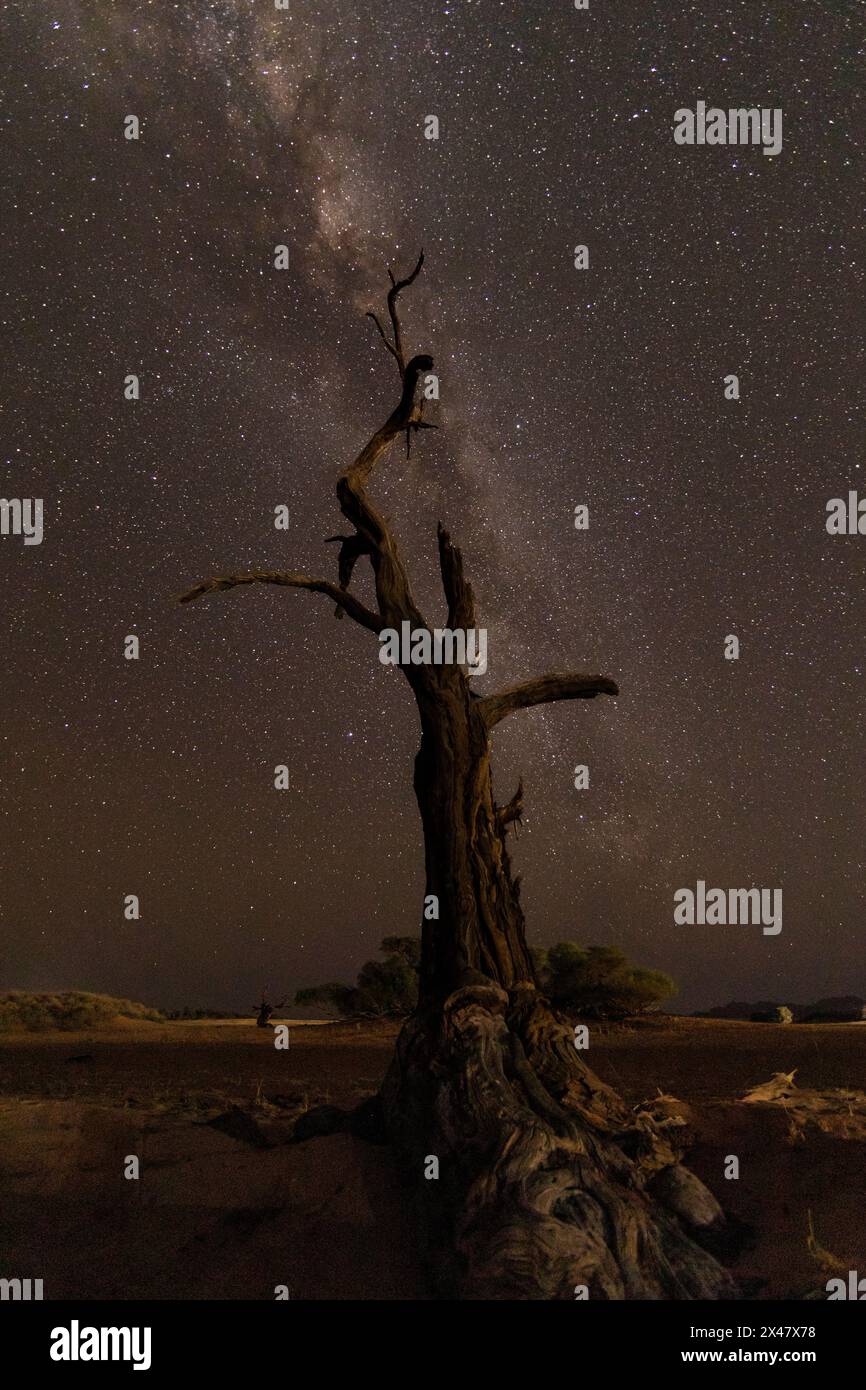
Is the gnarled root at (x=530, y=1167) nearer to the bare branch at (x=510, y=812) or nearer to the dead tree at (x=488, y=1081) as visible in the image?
the dead tree at (x=488, y=1081)

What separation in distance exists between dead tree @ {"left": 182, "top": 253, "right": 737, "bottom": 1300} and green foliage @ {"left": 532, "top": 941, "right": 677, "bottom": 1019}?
17110 millimetres

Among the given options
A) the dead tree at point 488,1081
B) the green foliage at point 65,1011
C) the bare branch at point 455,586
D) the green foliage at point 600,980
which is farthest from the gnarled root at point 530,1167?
the green foliage at point 65,1011

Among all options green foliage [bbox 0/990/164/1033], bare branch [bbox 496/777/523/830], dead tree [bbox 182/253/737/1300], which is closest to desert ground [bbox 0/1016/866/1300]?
dead tree [bbox 182/253/737/1300]

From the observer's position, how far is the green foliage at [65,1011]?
2956cm

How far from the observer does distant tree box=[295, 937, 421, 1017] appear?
100ft

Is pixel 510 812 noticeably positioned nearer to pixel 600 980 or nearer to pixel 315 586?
pixel 315 586

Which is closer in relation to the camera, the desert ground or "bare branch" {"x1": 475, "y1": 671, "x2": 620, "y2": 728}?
the desert ground

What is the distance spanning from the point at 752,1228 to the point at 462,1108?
300cm

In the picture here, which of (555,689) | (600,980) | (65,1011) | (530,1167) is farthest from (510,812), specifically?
(65,1011)

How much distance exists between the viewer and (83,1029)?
28688 mm

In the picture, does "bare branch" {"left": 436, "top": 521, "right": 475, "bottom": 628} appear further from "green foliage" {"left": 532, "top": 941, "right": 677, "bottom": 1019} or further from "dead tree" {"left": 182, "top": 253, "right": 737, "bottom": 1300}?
"green foliage" {"left": 532, "top": 941, "right": 677, "bottom": 1019}

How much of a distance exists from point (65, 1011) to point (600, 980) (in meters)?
15.4

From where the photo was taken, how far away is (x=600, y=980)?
3028 cm
